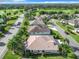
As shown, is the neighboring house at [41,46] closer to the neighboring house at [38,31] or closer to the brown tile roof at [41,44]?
the brown tile roof at [41,44]

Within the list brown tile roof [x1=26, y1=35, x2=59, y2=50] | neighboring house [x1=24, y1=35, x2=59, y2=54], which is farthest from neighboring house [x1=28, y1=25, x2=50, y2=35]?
neighboring house [x1=24, y1=35, x2=59, y2=54]

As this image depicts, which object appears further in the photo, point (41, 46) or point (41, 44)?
point (41, 44)

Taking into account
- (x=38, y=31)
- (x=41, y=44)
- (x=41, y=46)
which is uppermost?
(x=41, y=44)

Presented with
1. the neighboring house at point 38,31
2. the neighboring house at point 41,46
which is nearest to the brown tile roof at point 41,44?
the neighboring house at point 41,46

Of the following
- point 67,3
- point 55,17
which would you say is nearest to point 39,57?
point 55,17

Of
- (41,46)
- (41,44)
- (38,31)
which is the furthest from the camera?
(38,31)

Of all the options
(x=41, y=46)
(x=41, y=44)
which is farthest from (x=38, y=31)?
(x=41, y=46)

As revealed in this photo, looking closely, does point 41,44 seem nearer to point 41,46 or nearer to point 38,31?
point 41,46

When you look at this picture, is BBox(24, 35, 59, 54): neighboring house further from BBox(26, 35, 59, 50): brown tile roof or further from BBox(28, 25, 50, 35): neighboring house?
BBox(28, 25, 50, 35): neighboring house

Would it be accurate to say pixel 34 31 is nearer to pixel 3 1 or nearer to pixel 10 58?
pixel 10 58

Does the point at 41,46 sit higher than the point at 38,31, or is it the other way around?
the point at 41,46

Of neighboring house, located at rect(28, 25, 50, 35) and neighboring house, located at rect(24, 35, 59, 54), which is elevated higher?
neighboring house, located at rect(24, 35, 59, 54)
